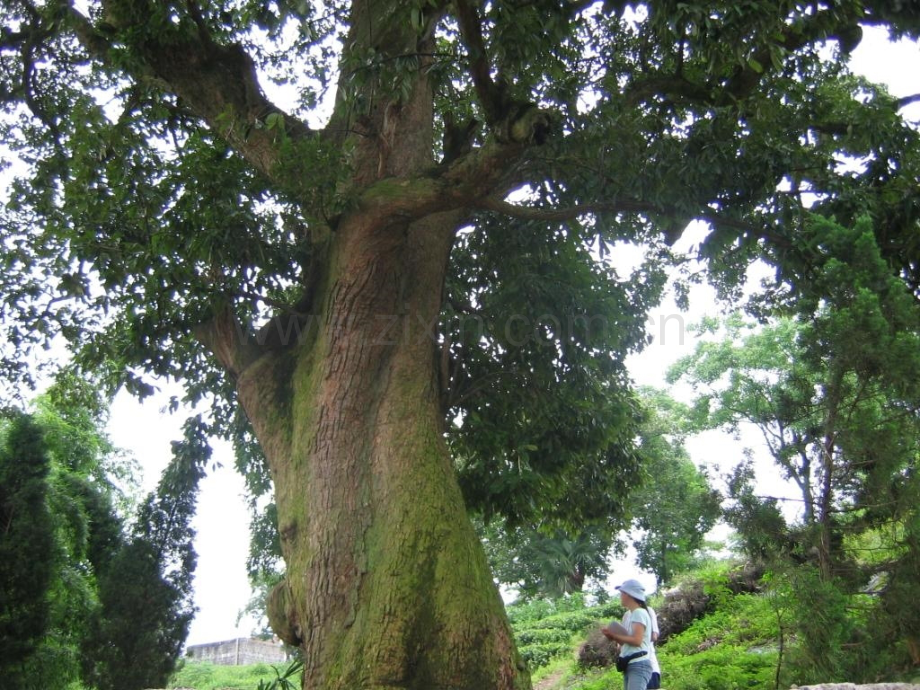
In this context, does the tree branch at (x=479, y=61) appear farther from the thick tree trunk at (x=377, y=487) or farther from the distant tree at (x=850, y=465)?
the distant tree at (x=850, y=465)

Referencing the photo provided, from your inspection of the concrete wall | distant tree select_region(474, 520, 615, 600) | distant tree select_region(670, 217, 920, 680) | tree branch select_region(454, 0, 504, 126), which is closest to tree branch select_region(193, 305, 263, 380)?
tree branch select_region(454, 0, 504, 126)

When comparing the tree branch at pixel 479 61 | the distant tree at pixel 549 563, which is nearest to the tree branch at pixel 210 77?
the tree branch at pixel 479 61

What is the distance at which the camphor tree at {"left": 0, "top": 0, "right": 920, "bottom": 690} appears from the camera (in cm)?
563

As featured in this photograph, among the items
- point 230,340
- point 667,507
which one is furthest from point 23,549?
point 667,507

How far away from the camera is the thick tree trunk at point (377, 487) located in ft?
17.1

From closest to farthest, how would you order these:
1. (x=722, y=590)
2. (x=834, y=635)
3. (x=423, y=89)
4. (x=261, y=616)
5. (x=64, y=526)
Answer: (x=834, y=635), (x=423, y=89), (x=722, y=590), (x=64, y=526), (x=261, y=616)

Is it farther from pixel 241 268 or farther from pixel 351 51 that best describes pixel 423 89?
pixel 241 268

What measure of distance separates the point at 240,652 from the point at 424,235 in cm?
2416

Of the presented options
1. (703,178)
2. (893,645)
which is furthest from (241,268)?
(893,645)

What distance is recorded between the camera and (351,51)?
646cm

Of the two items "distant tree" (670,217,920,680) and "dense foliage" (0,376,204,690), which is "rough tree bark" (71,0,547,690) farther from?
"dense foliage" (0,376,204,690)

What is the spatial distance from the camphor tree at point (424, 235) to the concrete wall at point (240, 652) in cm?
2084

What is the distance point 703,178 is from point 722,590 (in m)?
7.76

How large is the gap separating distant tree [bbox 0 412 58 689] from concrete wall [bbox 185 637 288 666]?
54.0 ft
